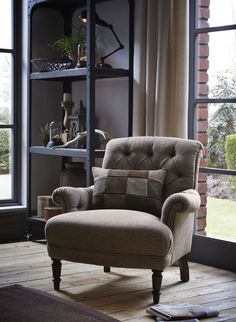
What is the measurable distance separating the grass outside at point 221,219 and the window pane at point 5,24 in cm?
226

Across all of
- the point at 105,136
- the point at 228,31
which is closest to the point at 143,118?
the point at 105,136

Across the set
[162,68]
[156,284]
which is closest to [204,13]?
[162,68]

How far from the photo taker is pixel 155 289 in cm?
334

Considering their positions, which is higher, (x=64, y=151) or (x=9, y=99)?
(x=9, y=99)

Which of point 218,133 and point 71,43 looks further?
point 71,43

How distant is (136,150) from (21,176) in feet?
5.45

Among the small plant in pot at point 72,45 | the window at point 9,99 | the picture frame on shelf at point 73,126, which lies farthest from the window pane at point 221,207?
the window at point 9,99

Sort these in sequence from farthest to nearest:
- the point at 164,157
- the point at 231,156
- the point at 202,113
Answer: the point at 202,113
the point at 231,156
the point at 164,157

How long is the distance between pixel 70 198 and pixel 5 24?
7.09ft

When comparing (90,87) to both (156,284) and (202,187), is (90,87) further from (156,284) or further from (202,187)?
(156,284)

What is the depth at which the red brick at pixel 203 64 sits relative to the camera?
4.32 metres

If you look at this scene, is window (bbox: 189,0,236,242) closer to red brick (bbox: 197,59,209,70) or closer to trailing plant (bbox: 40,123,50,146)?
red brick (bbox: 197,59,209,70)

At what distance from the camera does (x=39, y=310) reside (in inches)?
55.4

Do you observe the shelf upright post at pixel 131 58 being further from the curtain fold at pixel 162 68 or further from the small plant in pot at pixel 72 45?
the small plant in pot at pixel 72 45
